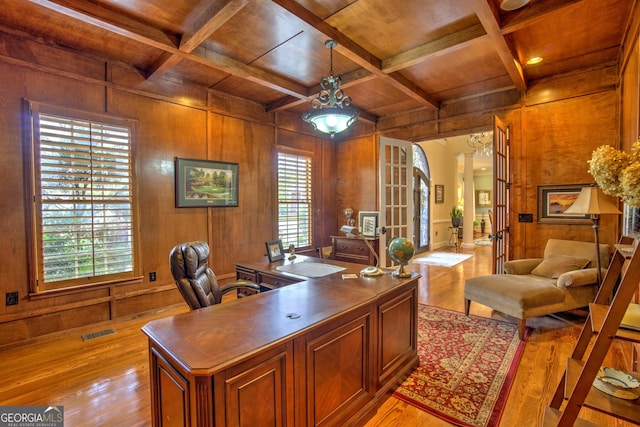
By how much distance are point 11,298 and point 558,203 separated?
615cm

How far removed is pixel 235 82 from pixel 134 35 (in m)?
1.46

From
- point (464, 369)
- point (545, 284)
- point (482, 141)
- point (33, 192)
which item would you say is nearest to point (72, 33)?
point (33, 192)

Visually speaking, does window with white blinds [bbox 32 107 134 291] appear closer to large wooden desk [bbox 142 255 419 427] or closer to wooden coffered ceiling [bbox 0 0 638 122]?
wooden coffered ceiling [bbox 0 0 638 122]

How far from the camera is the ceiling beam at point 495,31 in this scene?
87.8 inches

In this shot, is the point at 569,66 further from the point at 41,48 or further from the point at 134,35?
the point at 41,48

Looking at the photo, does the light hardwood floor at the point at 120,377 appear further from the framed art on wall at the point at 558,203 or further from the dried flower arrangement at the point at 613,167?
the dried flower arrangement at the point at 613,167

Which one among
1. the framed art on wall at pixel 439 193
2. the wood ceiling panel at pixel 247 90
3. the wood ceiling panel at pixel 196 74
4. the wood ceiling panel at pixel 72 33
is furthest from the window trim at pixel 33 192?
the framed art on wall at pixel 439 193

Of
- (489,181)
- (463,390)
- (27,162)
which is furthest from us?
(489,181)

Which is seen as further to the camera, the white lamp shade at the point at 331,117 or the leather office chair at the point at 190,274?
the white lamp shade at the point at 331,117

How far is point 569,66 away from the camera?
3572 millimetres

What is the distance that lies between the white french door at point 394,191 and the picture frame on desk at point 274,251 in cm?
213

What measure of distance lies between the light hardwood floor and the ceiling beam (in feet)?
9.18

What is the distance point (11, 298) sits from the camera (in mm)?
2824

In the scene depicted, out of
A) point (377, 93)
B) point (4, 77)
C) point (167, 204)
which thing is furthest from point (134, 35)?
point (377, 93)
